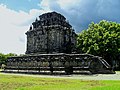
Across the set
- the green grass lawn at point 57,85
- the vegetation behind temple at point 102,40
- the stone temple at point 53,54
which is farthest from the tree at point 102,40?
the green grass lawn at point 57,85

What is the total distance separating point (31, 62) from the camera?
136ft

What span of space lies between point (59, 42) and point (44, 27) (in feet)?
17.5

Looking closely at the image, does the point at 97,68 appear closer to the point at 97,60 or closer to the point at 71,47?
the point at 97,60

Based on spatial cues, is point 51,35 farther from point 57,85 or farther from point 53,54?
point 57,85

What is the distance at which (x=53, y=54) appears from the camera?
1510 inches

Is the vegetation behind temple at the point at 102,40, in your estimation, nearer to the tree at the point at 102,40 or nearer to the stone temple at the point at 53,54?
the tree at the point at 102,40

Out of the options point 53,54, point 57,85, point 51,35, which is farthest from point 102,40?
point 57,85

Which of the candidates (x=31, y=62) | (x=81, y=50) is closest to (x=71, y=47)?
(x=81, y=50)

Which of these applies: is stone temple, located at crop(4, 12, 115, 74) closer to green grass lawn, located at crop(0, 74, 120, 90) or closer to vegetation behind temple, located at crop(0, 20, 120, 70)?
Answer: vegetation behind temple, located at crop(0, 20, 120, 70)

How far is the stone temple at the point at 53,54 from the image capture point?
36.4 m

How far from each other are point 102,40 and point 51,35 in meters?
11.5

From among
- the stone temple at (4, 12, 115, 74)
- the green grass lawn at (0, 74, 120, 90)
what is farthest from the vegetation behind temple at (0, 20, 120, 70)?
the green grass lawn at (0, 74, 120, 90)

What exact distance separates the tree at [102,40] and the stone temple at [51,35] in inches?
133

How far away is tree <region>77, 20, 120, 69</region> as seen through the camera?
48.8m
